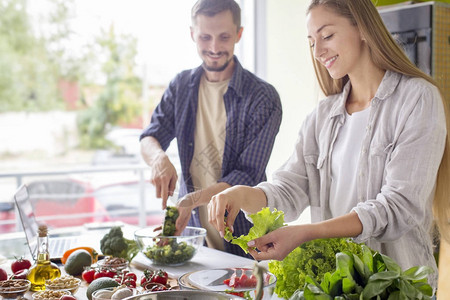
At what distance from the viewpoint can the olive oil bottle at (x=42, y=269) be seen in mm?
1624

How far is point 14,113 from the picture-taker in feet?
47.1

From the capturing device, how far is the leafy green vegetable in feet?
6.32

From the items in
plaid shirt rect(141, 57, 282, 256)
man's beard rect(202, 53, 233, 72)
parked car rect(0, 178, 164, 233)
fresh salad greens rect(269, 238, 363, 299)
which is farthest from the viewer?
parked car rect(0, 178, 164, 233)

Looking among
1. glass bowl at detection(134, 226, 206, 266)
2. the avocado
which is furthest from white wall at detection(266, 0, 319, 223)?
the avocado

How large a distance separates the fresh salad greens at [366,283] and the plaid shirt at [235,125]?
1206 mm

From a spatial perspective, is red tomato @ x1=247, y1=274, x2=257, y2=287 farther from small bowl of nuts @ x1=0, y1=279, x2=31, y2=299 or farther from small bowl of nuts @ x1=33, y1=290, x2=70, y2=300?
small bowl of nuts @ x1=0, y1=279, x2=31, y2=299

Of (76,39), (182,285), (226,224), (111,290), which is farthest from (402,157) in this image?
(76,39)

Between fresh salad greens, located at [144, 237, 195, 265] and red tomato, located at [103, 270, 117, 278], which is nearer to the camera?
red tomato, located at [103, 270, 117, 278]

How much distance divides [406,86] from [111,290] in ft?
3.32

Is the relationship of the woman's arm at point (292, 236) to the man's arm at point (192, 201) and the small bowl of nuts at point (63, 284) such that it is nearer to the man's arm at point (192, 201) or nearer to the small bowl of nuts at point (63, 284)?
the small bowl of nuts at point (63, 284)

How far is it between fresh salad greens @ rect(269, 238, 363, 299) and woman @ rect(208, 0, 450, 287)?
0.10 ft

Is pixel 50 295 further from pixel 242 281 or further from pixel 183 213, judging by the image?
pixel 183 213

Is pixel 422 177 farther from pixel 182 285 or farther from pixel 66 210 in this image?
pixel 66 210

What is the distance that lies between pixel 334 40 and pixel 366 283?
2.81ft
